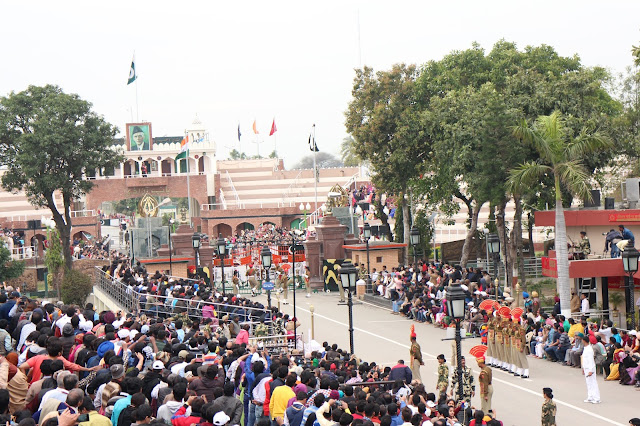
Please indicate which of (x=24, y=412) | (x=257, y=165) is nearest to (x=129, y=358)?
(x=24, y=412)

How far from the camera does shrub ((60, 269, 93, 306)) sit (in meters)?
40.5

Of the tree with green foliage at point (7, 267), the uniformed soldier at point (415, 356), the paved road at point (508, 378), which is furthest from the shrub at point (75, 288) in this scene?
the uniformed soldier at point (415, 356)

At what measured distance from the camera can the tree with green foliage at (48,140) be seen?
43.9 meters

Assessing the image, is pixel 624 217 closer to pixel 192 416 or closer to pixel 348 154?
pixel 192 416

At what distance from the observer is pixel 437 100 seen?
1601 inches

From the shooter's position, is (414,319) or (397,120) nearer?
(414,319)

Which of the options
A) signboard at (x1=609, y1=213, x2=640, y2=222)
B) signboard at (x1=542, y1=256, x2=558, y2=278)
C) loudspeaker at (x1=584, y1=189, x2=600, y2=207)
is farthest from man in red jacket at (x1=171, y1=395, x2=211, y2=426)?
loudspeaker at (x1=584, y1=189, x2=600, y2=207)

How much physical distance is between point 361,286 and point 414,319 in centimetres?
671

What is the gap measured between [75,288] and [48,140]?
27.6 ft

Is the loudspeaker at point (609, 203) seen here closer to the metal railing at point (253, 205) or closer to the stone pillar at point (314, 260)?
the stone pillar at point (314, 260)

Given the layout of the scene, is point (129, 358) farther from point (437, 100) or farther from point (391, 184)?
point (391, 184)

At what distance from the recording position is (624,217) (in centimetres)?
2878

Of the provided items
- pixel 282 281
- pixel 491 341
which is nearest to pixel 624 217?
pixel 491 341

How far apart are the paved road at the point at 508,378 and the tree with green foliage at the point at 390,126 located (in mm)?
12943
